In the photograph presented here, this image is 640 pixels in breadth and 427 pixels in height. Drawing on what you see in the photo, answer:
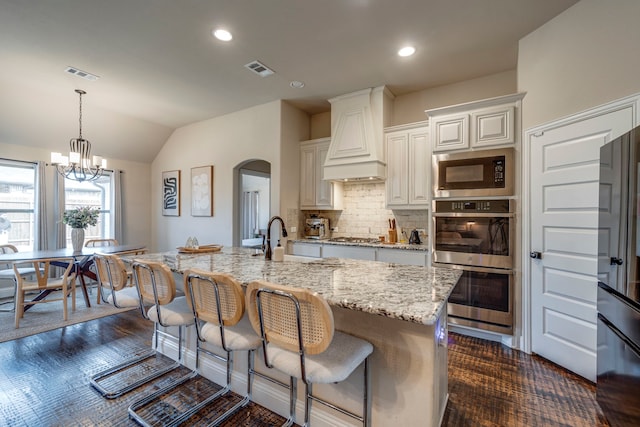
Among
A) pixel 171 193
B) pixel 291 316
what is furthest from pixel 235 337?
pixel 171 193

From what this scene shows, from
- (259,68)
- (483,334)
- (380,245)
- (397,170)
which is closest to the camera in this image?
(483,334)

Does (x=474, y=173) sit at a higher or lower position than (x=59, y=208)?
higher

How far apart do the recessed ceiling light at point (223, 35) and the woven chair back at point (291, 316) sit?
2557 millimetres

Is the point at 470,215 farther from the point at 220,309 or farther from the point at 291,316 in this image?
the point at 220,309

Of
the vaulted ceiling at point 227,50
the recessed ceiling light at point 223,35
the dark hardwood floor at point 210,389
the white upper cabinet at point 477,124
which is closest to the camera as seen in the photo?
the dark hardwood floor at point 210,389

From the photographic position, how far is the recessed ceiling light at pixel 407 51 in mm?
3074

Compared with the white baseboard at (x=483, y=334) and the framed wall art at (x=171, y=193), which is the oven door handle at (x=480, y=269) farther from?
the framed wall art at (x=171, y=193)

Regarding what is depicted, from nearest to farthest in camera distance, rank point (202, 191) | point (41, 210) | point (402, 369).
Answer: point (402, 369) < point (41, 210) < point (202, 191)

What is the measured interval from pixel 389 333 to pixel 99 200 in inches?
258

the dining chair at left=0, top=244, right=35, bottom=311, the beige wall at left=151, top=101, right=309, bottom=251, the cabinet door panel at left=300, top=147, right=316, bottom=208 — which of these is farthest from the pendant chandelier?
the cabinet door panel at left=300, top=147, right=316, bottom=208

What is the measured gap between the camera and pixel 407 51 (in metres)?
3.13

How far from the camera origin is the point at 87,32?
2797 mm

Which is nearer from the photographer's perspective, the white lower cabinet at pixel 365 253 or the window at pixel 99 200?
the white lower cabinet at pixel 365 253

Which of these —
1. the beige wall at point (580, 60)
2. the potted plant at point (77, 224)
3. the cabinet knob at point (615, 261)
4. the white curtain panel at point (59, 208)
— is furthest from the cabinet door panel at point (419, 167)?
the white curtain panel at point (59, 208)
